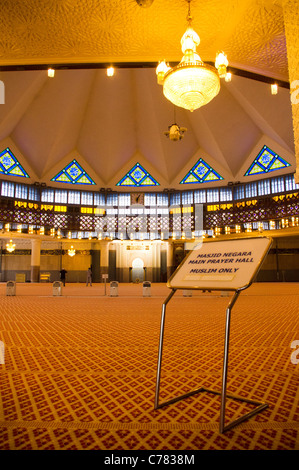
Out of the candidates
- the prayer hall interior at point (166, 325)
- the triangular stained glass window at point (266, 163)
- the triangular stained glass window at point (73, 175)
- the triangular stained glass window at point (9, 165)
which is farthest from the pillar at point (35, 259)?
the triangular stained glass window at point (266, 163)

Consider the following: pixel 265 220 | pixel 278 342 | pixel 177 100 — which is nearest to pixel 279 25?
pixel 177 100

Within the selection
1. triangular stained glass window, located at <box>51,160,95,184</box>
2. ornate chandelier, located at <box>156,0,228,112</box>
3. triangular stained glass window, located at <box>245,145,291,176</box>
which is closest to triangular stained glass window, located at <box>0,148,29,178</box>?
triangular stained glass window, located at <box>51,160,95,184</box>

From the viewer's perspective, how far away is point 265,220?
18.8 meters

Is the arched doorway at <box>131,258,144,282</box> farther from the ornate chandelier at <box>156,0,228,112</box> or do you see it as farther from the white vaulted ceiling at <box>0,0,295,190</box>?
the ornate chandelier at <box>156,0,228,112</box>

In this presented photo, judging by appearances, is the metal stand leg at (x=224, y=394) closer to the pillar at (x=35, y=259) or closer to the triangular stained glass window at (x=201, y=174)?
the pillar at (x=35, y=259)

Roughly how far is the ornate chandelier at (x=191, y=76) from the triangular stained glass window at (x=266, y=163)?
1522 centimetres

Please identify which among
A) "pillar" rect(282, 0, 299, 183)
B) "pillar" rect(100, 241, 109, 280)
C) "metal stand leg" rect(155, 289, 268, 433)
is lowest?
"metal stand leg" rect(155, 289, 268, 433)

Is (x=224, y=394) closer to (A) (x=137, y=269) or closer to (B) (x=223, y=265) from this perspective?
(B) (x=223, y=265)

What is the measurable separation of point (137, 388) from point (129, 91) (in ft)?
71.0

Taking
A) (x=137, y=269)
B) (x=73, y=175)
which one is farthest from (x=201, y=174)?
(x=73, y=175)

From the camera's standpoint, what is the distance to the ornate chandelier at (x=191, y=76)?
16.0ft

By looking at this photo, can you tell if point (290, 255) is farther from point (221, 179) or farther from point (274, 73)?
point (274, 73)

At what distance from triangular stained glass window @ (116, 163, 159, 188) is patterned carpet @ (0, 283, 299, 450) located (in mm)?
20201

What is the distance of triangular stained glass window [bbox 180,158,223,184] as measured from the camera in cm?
2200
